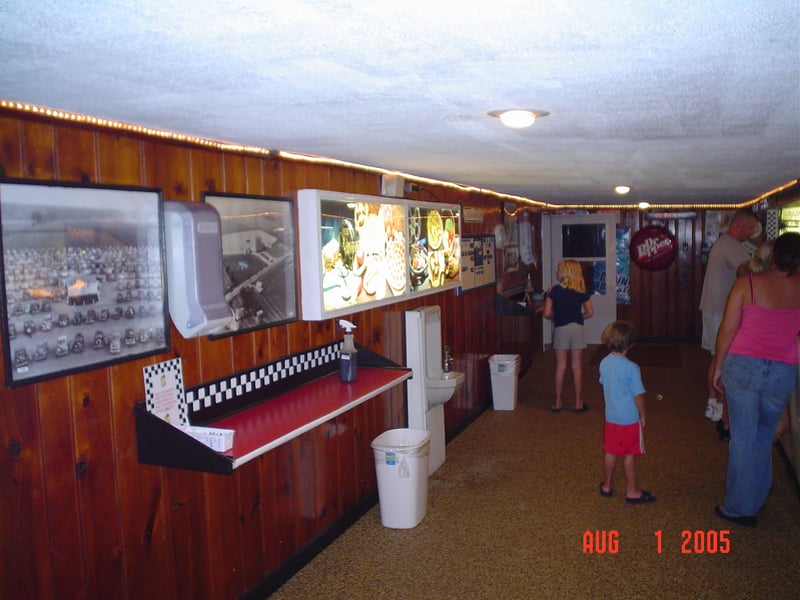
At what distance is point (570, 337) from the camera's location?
6801 millimetres

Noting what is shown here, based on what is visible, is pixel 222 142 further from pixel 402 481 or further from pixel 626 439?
pixel 626 439

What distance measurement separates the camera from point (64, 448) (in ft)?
7.84

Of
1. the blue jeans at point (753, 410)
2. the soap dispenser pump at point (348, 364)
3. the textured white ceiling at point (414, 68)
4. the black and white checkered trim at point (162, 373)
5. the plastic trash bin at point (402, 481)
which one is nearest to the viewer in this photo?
the textured white ceiling at point (414, 68)

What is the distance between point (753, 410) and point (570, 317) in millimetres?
3008

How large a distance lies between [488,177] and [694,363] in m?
5.06

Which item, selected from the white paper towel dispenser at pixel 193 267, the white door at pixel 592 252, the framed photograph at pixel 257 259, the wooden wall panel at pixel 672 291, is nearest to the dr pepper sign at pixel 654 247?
the wooden wall panel at pixel 672 291

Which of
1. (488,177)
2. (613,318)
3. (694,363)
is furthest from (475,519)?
(613,318)

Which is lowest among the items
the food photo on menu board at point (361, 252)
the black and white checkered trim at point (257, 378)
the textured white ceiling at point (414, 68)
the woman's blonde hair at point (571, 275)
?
the black and white checkered trim at point (257, 378)

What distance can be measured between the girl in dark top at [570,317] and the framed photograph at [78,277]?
4.72m

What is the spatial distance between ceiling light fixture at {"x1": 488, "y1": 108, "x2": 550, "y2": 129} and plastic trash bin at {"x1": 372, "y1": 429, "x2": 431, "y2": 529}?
2.17m

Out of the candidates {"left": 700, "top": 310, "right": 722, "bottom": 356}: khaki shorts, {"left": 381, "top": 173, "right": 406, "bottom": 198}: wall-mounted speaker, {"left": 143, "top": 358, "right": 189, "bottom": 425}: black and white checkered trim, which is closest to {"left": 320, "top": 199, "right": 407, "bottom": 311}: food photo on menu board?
{"left": 381, "top": 173, "right": 406, "bottom": 198}: wall-mounted speaker

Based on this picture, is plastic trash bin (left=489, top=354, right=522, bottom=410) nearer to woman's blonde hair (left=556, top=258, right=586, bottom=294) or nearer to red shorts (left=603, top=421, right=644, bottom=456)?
woman's blonde hair (left=556, top=258, right=586, bottom=294)

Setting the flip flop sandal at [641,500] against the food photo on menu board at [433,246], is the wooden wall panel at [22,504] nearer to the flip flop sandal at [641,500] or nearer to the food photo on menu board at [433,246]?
the food photo on menu board at [433,246]

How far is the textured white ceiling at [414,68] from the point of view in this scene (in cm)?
135
